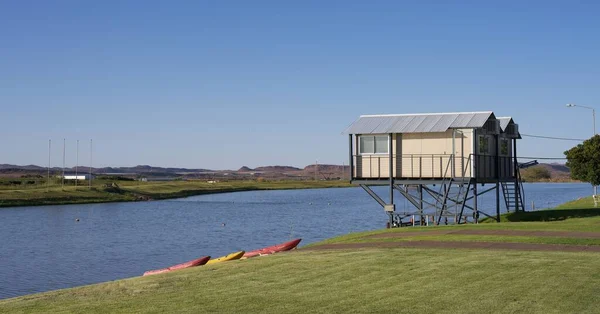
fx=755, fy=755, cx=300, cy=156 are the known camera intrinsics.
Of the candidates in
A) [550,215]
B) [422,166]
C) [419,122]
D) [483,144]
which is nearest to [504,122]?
[483,144]

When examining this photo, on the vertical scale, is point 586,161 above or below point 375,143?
below

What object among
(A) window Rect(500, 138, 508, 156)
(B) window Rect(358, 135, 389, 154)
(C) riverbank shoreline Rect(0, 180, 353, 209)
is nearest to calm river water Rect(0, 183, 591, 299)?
(B) window Rect(358, 135, 389, 154)

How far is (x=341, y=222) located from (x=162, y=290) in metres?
46.4

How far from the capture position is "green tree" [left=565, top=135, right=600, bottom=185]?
56.1 metres

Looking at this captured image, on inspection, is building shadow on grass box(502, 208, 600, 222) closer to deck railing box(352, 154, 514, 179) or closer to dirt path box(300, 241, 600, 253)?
deck railing box(352, 154, 514, 179)

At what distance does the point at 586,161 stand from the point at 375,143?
2348 centimetres

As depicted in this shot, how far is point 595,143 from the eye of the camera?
5650 cm

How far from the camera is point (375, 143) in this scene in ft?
136

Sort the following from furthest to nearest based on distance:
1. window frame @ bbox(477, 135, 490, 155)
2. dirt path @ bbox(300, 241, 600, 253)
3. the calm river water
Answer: window frame @ bbox(477, 135, 490, 155) → the calm river water → dirt path @ bbox(300, 241, 600, 253)

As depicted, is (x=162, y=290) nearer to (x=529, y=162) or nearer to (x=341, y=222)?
(x=529, y=162)

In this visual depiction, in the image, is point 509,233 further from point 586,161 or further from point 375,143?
point 586,161

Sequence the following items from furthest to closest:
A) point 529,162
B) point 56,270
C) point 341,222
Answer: point 341,222 < point 529,162 < point 56,270

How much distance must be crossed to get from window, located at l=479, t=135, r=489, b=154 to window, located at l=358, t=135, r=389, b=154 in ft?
16.5

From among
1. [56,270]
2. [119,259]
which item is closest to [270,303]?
[56,270]
